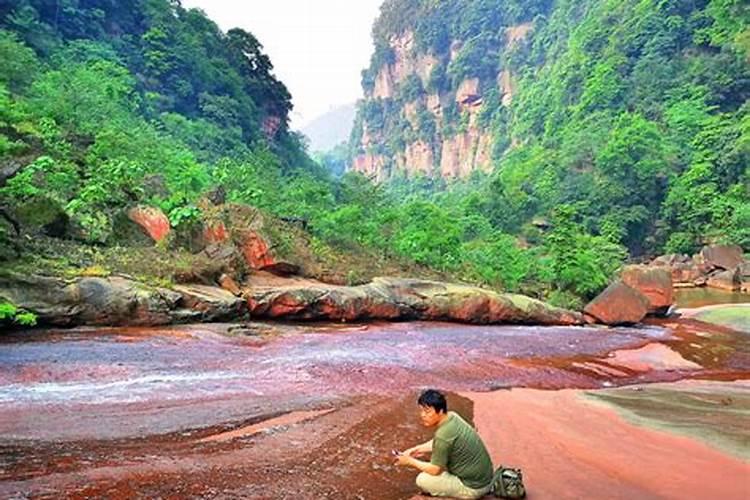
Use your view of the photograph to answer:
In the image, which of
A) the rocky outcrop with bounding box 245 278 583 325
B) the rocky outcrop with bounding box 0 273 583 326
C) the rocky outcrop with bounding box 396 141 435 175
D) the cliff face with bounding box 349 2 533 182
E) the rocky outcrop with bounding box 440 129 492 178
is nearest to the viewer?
the rocky outcrop with bounding box 0 273 583 326

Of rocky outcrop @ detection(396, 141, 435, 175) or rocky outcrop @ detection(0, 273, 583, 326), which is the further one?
rocky outcrop @ detection(396, 141, 435, 175)

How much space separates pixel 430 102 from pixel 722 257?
83525mm

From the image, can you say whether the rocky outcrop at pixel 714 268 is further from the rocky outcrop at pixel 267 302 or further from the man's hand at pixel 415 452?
the man's hand at pixel 415 452

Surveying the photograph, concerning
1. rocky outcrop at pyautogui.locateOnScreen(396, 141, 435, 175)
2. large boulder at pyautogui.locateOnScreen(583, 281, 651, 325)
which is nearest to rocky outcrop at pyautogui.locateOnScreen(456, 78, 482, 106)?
rocky outcrop at pyautogui.locateOnScreen(396, 141, 435, 175)

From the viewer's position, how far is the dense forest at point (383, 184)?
2188cm

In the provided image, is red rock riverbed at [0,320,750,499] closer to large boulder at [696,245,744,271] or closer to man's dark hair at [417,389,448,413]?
man's dark hair at [417,389,448,413]

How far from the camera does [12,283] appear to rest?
14.2 meters

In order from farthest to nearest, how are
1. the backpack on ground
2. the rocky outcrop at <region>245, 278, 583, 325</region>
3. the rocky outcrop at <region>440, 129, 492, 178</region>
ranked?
the rocky outcrop at <region>440, 129, 492, 178</region> → the rocky outcrop at <region>245, 278, 583, 325</region> → the backpack on ground

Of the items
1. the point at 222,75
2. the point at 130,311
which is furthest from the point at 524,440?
the point at 222,75

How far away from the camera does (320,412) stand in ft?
30.6

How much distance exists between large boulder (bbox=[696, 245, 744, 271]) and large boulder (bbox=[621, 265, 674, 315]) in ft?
58.1

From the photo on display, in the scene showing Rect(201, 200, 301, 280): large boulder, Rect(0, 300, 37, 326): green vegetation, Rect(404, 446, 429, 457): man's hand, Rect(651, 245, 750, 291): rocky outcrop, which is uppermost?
Rect(651, 245, 750, 291): rocky outcrop

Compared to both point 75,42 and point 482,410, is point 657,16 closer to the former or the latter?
point 75,42

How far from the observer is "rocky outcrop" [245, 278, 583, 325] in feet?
63.0
